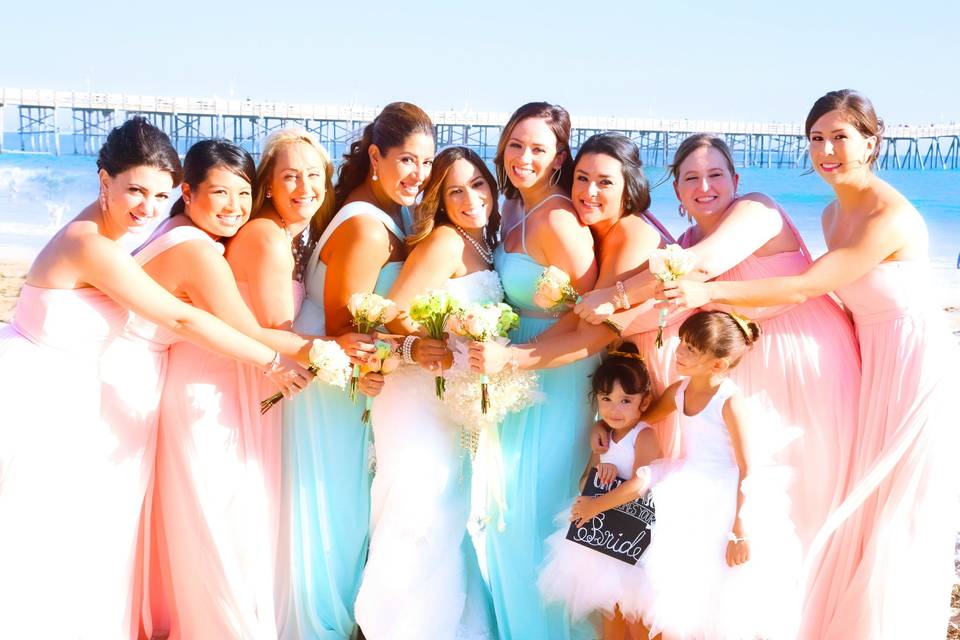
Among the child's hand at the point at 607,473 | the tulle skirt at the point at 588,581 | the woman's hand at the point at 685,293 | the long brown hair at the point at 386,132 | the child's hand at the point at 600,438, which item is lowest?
the tulle skirt at the point at 588,581

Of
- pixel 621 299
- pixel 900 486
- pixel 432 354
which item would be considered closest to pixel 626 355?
pixel 621 299

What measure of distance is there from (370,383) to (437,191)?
121cm

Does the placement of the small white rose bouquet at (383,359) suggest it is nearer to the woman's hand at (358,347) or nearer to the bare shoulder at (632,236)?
the woman's hand at (358,347)

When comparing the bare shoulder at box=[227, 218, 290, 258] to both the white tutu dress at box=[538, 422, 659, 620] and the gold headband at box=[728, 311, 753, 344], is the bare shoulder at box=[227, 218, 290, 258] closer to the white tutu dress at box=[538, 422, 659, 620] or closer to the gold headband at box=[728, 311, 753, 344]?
the white tutu dress at box=[538, 422, 659, 620]

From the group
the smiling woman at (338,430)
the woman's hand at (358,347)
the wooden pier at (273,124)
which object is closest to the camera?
the woman's hand at (358,347)

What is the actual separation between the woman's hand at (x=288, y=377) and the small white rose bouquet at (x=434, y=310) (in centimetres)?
69

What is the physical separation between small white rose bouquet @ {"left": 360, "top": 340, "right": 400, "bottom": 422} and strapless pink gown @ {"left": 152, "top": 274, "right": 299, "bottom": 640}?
29.9 inches

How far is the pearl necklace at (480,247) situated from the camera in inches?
222

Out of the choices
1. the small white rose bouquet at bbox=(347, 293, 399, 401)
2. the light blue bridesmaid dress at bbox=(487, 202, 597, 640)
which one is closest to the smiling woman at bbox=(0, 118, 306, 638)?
the small white rose bouquet at bbox=(347, 293, 399, 401)

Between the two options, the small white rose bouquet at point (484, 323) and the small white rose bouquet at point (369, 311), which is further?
the small white rose bouquet at point (369, 311)

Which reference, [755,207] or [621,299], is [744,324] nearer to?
[621,299]

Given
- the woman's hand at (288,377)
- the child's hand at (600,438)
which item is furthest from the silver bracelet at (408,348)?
the child's hand at (600,438)

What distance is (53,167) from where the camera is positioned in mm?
44062

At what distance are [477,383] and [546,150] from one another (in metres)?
1.47
